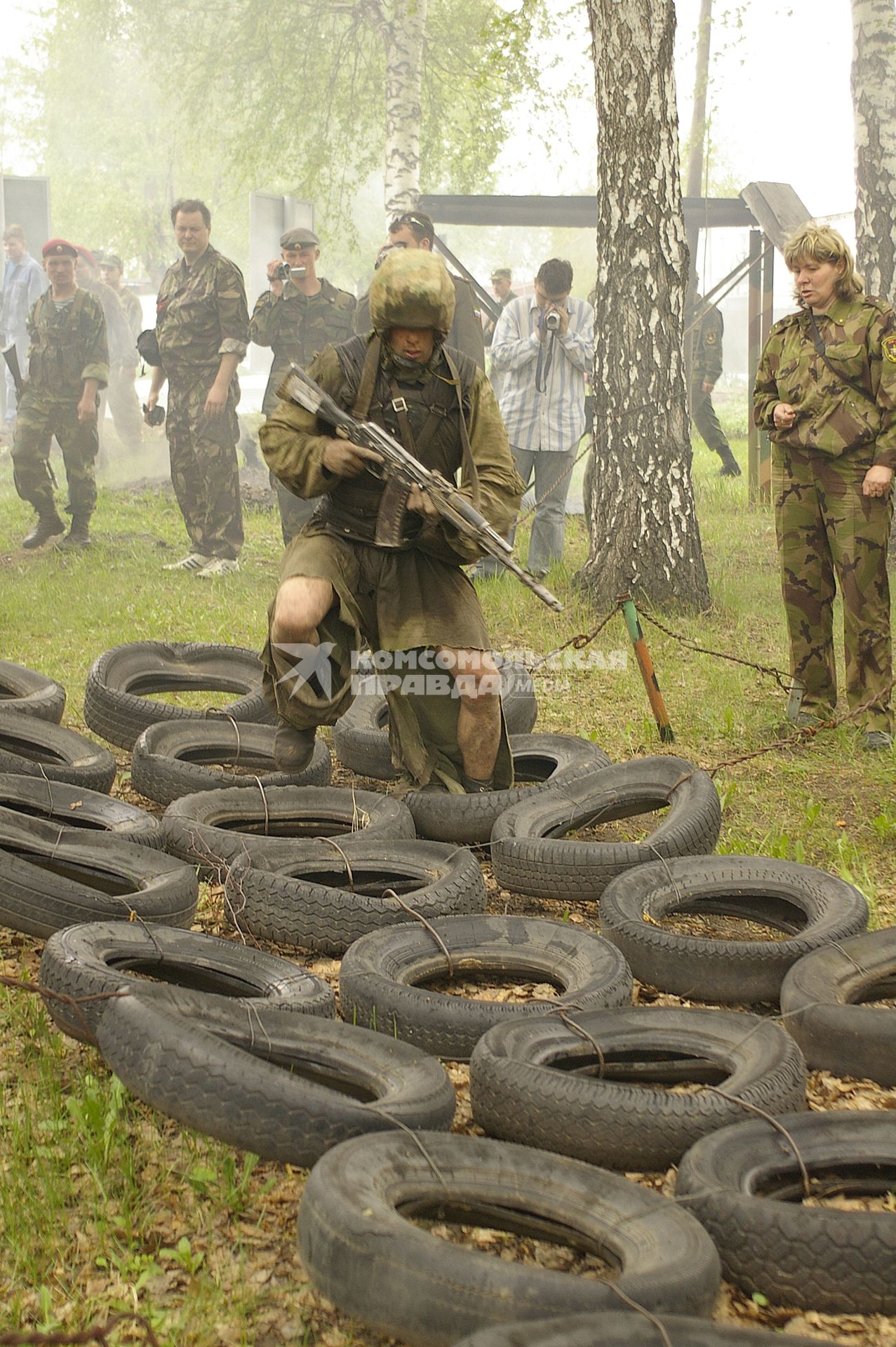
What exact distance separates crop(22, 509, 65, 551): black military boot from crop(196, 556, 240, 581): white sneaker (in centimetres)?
203

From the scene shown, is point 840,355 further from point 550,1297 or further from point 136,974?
point 550,1297

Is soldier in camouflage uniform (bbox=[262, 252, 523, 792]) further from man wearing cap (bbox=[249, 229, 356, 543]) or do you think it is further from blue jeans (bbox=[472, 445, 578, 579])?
man wearing cap (bbox=[249, 229, 356, 543])

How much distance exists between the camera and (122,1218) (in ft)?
8.84

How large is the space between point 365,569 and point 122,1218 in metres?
2.95

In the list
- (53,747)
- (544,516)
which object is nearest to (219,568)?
(544,516)

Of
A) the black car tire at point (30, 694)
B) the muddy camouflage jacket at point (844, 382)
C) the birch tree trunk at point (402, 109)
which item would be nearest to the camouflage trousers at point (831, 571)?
the muddy camouflage jacket at point (844, 382)

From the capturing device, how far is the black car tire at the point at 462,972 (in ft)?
11.3

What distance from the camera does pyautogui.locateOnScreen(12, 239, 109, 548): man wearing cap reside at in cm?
1235

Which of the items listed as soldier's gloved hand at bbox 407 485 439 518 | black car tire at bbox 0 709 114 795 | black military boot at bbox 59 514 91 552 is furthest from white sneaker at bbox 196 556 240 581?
soldier's gloved hand at bbox 407 485 439 518

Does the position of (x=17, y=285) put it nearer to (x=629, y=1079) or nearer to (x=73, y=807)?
(x=73, y=807)

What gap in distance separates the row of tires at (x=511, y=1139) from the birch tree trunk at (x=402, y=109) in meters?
12.6

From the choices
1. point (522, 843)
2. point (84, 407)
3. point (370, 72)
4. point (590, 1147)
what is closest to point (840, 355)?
point (522, 843)

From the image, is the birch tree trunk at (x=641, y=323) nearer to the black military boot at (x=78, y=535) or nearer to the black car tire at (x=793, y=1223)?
the black military boot at (x=78, y=535)

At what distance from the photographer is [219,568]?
11445mm
